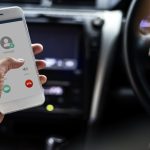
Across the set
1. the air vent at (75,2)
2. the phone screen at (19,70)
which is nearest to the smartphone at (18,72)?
the phone screen at (19,70)

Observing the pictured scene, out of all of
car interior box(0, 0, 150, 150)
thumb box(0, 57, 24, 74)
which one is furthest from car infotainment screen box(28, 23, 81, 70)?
thumb box(0, 57, 24, 74)

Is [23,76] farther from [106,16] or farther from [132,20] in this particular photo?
[106,16]

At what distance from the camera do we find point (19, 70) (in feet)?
4.53

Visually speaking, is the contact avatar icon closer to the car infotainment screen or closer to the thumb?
the thumb

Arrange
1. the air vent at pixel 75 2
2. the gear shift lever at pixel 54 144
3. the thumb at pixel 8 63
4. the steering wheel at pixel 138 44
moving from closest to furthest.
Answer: the thumb at pixel 8 63 < the steering wheel at pixel 138 44 < the gear shift lever at pixel 54 144 < the air vent at pixel 75 2

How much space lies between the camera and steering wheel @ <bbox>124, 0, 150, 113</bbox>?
61.6 inches

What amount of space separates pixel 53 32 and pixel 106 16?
0.19m

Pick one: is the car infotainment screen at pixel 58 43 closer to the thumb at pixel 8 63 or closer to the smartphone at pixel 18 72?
the smartphone at pixel 18 72

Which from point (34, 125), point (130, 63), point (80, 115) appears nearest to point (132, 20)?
point (130, 63)

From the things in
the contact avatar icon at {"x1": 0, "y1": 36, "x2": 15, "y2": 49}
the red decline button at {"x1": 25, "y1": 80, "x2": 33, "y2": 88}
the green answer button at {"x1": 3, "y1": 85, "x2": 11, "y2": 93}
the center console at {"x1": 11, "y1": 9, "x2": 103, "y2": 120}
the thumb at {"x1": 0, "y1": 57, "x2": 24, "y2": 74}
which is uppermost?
the thumb at {"x1": 0, "y1": 57, "x2": 24, "y2": 74}

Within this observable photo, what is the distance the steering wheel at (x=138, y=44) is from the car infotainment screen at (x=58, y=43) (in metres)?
0.24

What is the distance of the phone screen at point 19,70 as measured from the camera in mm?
1353

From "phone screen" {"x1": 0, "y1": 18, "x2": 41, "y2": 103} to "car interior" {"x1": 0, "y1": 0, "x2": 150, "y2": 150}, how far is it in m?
0.36

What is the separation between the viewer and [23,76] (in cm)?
138
